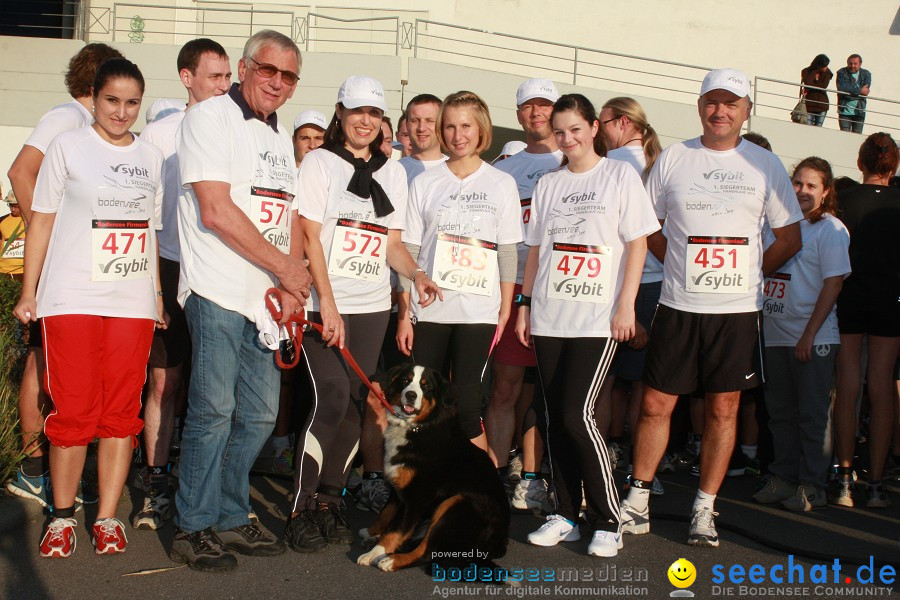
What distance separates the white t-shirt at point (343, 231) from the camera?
15.2 ft

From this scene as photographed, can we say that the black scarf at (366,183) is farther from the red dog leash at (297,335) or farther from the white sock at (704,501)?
the white sock at (704,501)

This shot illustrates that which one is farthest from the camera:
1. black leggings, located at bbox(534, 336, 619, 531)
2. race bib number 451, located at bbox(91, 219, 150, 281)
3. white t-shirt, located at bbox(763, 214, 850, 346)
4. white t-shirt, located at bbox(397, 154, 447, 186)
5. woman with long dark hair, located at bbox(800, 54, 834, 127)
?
woman with long dark hair, located at bbox(800, 54, 834, 127)

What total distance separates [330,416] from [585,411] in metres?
1.34

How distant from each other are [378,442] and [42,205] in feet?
7.42

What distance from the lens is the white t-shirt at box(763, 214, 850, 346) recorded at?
5766mm

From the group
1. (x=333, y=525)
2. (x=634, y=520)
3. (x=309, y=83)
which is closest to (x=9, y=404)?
(x=333, y=525)

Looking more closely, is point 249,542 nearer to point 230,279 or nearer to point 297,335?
point 297,335

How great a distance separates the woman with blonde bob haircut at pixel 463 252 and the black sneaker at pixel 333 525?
88cm

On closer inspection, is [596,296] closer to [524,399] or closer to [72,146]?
[524,399]

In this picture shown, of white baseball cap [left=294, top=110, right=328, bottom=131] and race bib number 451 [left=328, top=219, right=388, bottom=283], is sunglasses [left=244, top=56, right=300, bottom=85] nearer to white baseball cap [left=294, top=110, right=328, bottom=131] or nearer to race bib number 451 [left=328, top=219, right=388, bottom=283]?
race bib number 451 [left=328, top=219, right=388, bottom=283]

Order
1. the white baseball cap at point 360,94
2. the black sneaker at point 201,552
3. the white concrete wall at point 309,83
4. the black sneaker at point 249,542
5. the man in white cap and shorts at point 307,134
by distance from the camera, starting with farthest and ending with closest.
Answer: the white concrete wall at point 309,83, the man in white cap and shorts at point 307,134, the white baseball cap at point 360,94, the black sneaker at point 249,542, the black sneaker at point 201,552

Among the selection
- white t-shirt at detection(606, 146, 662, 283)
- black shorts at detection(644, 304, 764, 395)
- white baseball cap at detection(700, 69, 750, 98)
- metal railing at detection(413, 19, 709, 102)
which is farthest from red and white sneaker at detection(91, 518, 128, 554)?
metal railing at detection(413, 19, 709, 102)

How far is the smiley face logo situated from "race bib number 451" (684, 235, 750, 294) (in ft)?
4.71

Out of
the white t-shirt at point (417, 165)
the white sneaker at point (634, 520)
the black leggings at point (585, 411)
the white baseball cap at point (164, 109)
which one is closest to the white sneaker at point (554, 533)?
the black leggings at point (585, 411)
